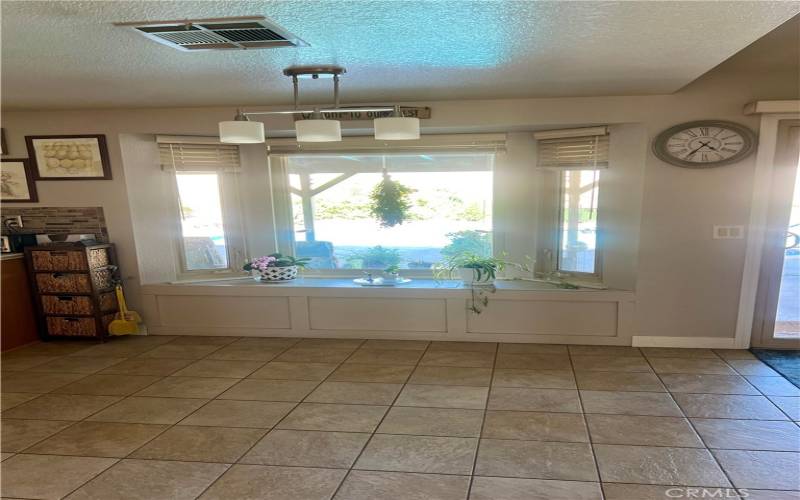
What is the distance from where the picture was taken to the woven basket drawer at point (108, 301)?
3953mm

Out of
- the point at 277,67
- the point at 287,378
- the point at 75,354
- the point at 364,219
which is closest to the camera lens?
the point at 277,67

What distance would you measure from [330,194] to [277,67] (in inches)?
72.2

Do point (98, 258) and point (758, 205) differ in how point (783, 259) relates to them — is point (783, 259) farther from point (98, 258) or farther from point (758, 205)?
point (98, 258)

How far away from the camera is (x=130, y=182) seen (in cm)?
395

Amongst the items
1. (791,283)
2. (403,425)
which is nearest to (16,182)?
(403,425)

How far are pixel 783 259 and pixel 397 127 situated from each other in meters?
3.14

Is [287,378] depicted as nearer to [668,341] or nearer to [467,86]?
[467,86]

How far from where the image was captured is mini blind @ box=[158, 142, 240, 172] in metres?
4.03

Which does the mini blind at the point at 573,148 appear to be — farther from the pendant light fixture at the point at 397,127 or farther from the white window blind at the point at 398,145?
the pendant light fixture at the point at 397,127

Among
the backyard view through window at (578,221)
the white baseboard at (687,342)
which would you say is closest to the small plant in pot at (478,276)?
the backyard view through window at (578,221)

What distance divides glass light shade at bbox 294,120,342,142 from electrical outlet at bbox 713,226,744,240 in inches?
116

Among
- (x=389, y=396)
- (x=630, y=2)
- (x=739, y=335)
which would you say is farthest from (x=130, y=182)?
(x=739, y=335)

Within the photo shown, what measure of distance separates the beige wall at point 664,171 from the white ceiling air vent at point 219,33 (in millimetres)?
1660

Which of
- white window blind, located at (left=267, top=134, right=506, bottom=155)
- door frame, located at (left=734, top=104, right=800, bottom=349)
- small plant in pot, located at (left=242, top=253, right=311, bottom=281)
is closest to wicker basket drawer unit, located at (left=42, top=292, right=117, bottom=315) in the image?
small plant in pot, located at (left=242, top=253, right=311, bottom=281)
